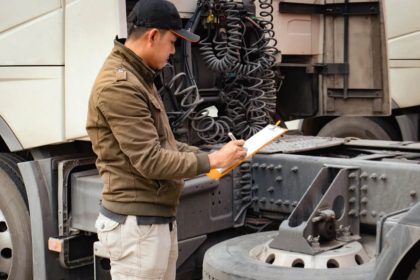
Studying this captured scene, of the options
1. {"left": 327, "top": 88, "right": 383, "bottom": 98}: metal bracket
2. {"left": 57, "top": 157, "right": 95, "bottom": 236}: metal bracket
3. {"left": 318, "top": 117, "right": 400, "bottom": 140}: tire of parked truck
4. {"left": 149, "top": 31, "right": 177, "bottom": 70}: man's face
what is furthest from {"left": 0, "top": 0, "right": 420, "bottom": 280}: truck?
{"left": 318, "top": 117, "right": 400, "bottom": 140}: tire of parked truck

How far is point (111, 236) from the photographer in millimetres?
3387

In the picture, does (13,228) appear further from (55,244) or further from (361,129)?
(361,129)

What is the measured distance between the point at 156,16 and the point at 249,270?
4.21 ft

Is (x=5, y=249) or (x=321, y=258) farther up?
(x=321, y=258)

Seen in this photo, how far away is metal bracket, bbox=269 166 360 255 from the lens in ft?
13.2

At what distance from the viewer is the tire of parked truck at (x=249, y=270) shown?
12.0 feet

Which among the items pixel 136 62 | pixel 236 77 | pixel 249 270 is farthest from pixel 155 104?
pixel 236 77

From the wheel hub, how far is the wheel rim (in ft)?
6.23

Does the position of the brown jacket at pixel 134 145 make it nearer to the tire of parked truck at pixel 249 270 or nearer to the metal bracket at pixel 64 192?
the tire of parked truck at pixel 249 270

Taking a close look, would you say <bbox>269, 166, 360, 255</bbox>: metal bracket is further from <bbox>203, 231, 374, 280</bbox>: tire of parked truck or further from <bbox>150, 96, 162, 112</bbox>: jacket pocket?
<bbox>150, 96, 162, 112</bbox>: jacket pocket

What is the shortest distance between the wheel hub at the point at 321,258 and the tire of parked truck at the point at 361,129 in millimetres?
3707

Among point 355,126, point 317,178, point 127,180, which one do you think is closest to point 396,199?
point 317,178

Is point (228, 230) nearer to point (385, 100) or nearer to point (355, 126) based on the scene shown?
point (385, 100)

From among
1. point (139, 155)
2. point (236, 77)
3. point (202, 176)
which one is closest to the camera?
point (139, 155)
